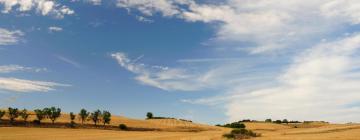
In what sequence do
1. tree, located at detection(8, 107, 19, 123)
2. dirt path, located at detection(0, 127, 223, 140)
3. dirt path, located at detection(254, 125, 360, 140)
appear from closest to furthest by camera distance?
dirt path, located at detection(254, 125, 360, 140), dirt path, located at detection(0, 127, 223, 140), tree, located at detection(8, 107, 19, 123)

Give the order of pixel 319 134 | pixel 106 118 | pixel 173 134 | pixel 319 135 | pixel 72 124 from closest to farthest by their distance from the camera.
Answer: pixel 319 135 < pixel 319 134 < pixel 173 134 < pixel 72 124 < pixel 106 118

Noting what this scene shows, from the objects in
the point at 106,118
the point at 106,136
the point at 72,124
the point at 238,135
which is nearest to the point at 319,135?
the point at 238,135

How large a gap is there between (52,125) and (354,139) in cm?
10560

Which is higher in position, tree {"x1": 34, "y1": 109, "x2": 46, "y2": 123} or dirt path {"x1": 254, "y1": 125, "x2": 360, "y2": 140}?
tree {"x1": 34, "y1": 109, "x2": 46, "y2": 123}

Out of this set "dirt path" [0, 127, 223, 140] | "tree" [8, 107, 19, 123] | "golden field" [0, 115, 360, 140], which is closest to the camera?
"golden field" [0, 115, 360, 140]

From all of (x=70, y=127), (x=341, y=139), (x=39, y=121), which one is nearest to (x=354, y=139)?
(x=341, y=139)

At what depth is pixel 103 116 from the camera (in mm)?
145500

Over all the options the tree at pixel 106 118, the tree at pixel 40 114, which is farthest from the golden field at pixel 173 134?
the tree at pixel 40 114

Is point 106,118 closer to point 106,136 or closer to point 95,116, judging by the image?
point 95,116

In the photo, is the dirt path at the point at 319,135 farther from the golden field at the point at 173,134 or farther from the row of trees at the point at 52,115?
the row of trees at the point at 52,115

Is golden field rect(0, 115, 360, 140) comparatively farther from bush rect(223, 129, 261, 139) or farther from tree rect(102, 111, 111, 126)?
tree rect(102, 111, 111, 126)

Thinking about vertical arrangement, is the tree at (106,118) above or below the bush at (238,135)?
above

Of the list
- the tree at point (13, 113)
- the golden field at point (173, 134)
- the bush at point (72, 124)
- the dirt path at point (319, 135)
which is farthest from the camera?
the bush at point (72, 124)

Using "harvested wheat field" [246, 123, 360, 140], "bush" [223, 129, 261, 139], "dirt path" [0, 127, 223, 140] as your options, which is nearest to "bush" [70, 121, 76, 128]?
"dirt path" [0, 127, 223, 140]
